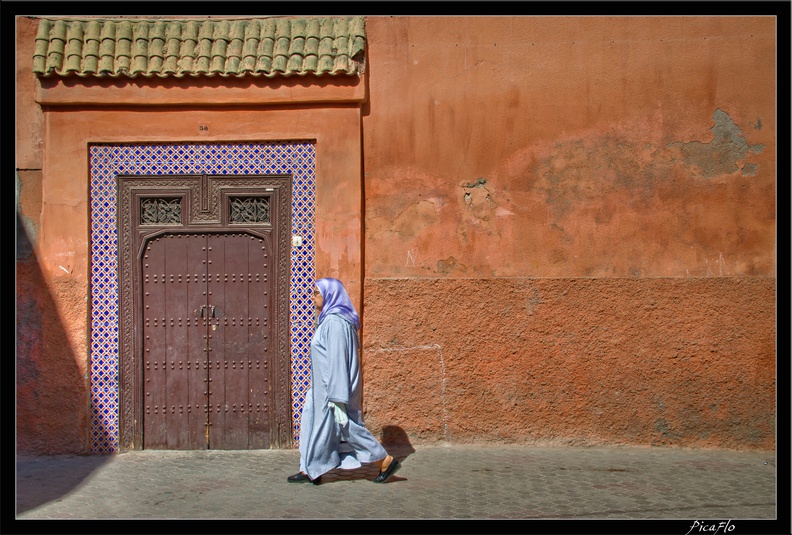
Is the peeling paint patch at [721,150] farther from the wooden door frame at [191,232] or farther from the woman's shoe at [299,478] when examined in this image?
the woman's shoe at [299,478]

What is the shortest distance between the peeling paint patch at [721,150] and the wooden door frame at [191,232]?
11.2 feet

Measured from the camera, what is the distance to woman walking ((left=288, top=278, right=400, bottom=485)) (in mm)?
6121

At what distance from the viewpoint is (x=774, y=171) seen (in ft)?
24.5

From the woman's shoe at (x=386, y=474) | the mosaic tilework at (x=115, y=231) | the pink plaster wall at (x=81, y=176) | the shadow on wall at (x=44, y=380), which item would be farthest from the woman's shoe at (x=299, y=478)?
the shadow on wall at (x=44, y=380)

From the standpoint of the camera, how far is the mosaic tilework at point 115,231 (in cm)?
739

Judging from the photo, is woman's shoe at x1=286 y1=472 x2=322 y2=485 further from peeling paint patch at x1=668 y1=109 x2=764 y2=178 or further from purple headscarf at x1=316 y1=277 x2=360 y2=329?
peeling paint patch at x1=668 y1=109 x2=764 y2=178

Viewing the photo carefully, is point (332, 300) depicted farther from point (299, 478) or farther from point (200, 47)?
point (200, 47)

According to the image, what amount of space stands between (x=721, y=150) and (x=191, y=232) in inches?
179

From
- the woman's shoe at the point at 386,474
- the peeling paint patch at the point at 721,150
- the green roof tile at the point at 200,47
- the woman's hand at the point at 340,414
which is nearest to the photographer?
the woman's hand at the point at 340,414

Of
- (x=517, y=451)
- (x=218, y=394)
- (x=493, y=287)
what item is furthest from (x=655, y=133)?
(x=218, y=394)

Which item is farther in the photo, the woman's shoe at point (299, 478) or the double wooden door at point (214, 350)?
the double wooden door at point (214, 350)

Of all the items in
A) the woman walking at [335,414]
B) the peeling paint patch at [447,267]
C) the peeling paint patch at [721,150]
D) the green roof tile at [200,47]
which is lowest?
the woman walking at [335,414]

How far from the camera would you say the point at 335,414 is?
6.13 metres

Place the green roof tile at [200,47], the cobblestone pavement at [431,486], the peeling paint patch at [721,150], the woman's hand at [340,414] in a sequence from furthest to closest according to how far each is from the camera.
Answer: the peeling paint patch at [721,150]
the green roof tile at [200,47]
the woman's hand at [340,414]
the cobblestone pavement at [431,486]
